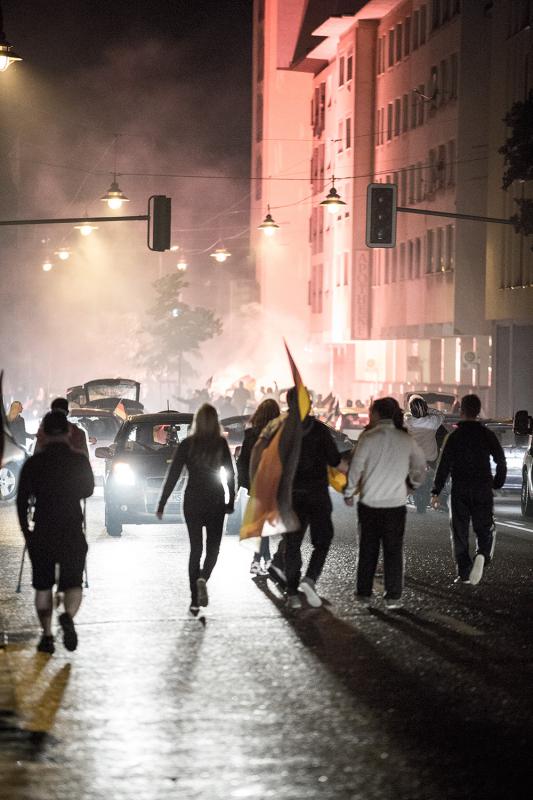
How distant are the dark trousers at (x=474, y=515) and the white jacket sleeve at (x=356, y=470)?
1.69m

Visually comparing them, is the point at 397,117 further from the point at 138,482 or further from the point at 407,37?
the point at 138,482

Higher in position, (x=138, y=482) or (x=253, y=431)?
(x=253, y=431)

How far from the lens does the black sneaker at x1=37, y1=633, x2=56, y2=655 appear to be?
33.9ft

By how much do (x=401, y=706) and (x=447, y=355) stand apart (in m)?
50.7

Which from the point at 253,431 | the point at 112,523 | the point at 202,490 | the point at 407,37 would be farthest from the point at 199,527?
the point at 407,37

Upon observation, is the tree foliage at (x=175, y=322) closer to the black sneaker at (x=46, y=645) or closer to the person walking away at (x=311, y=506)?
the person walking away at (x=311, y=506)

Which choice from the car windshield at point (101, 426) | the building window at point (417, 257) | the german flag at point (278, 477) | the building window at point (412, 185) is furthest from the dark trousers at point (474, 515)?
the building window at point (412, 185)

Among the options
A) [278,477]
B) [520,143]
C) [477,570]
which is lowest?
[477,570]

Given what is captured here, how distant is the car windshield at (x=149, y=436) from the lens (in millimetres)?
19766

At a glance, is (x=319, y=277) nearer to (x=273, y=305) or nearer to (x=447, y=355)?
(x=273, y=305)

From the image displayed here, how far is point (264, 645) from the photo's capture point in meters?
10.6

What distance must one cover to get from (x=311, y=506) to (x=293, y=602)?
0.76 metres

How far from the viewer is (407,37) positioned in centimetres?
6300

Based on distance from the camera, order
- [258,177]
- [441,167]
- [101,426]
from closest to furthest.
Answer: [101,426] → [441,167] → [258,177]
